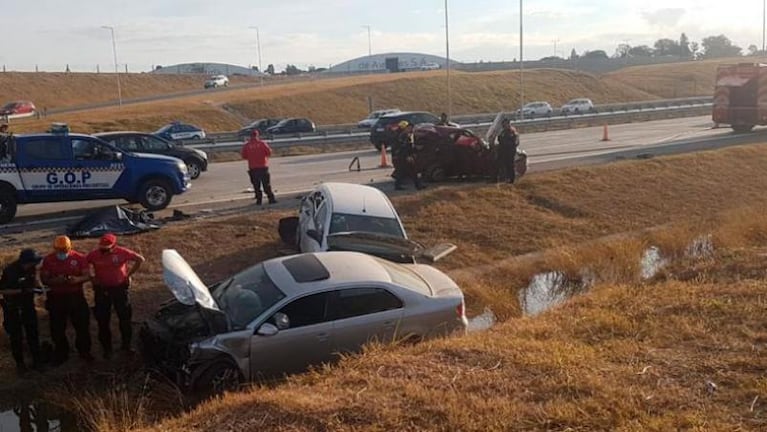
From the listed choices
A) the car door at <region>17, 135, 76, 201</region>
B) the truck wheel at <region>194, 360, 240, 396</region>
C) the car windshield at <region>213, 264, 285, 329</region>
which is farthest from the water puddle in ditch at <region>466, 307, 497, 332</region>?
the car door at <region>17, 135, 76, 201</region>

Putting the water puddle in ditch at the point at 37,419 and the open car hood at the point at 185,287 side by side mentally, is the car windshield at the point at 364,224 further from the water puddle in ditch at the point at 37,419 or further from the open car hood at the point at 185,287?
the water puddle in ditch at the point at 37,419

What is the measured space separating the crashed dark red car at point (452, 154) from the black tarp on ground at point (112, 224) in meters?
7.54

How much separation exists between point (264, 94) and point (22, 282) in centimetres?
5654

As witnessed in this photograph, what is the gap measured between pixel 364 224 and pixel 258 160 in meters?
5.18

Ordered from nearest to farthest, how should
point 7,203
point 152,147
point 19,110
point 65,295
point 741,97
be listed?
point 65,295 → point 7,203 → point 152,147 → point 741,97 → point 19,110

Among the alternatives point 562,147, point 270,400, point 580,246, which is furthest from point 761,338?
point 562,147

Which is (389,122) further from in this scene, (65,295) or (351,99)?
(351,99)

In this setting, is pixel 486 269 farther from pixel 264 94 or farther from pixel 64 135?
pixel 264 94

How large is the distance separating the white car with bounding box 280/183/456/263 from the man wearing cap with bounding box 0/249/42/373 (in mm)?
4228

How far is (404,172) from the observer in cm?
1994

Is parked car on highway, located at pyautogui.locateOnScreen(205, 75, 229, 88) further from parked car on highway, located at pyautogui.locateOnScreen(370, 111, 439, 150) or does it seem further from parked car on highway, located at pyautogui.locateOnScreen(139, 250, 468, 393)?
parked car on highway, located at pyautogui.locateOnScreen(139, 250, 468, 393)

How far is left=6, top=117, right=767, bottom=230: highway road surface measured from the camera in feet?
62.9

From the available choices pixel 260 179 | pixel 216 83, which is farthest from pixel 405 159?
pixel 216 83

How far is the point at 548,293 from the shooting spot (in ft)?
47.6
